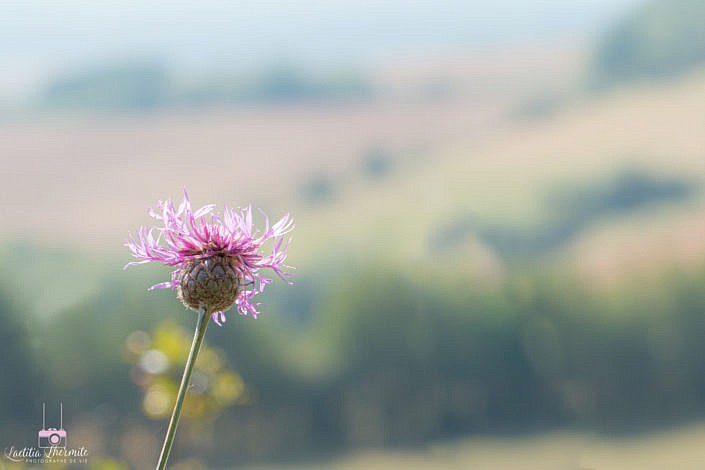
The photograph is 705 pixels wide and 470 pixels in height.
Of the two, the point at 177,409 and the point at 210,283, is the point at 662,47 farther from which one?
the point at 177,409

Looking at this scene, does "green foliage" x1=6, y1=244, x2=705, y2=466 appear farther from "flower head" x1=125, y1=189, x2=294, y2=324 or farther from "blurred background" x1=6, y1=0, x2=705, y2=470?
"flower head" x1=125, y1=189, x2=294, y2=324

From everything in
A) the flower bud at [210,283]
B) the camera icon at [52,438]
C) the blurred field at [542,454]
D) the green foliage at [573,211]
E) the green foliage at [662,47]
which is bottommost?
the flower bud at [210,283]

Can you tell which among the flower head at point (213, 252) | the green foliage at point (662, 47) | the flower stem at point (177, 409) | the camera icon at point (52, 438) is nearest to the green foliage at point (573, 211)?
the green foliage at point (662, 47)

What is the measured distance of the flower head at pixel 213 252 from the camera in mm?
958

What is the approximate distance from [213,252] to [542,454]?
17.7ft

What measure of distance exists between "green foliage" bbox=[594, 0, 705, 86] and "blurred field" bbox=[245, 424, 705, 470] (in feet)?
10.9

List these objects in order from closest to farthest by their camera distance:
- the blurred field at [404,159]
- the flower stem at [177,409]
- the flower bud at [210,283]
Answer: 1. the flower stem at [177,409]
2. the flower bud at [210,283]
3. the blurred field at [404,159]

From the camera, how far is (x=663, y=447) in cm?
599

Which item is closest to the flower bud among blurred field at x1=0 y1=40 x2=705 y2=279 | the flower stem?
the flower stem

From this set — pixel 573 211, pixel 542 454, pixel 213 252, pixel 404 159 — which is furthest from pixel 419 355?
pixel 213 252

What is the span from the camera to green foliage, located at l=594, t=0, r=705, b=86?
8.20m

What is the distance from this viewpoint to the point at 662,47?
827 centimetres

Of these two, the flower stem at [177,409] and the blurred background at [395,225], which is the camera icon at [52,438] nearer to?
the flower stem at [177,409]

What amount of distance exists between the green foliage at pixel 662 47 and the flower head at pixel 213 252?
25.4ft
